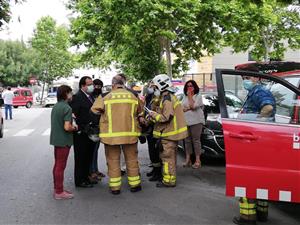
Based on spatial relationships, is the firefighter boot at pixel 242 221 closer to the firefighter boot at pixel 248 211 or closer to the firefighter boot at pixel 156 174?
the firefighter boot at pixel 248 211

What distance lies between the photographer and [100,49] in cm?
1841

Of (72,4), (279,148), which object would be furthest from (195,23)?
(279,148)

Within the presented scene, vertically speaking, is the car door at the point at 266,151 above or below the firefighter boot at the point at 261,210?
above

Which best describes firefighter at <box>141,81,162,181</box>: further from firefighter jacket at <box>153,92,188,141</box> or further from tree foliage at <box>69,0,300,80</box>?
tree foliage at <box>69,0,300,80</box>

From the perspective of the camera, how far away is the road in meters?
5.29

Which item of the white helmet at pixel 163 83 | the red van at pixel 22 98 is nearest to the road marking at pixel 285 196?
the white helmet at pixel 163 83

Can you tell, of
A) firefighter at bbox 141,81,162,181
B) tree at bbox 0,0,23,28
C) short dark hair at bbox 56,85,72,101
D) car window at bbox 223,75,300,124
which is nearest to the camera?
car window at bbox 223,75,300,124

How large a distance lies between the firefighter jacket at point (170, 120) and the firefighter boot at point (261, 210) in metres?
1.97

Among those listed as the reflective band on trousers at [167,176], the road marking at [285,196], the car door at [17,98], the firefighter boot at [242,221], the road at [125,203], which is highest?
the car door at [17,98]

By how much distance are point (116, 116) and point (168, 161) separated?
46.9 inches

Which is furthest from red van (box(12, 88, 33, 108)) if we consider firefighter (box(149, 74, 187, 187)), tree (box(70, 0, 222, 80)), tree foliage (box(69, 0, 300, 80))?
firefighter (box(149, 74, 187, 187))

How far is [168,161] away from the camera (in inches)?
271

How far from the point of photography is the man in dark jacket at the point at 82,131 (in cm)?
679

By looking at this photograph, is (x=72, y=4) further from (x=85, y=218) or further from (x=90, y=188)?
(x=85, y=218)
